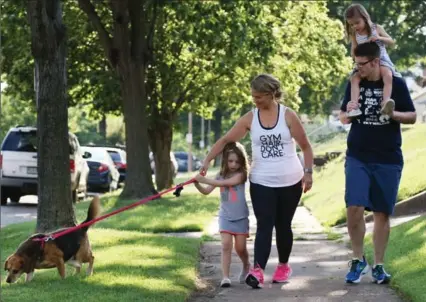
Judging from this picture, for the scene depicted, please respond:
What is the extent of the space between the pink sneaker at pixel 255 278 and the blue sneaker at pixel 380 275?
3.16ft

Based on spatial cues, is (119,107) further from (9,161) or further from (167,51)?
(9,161)

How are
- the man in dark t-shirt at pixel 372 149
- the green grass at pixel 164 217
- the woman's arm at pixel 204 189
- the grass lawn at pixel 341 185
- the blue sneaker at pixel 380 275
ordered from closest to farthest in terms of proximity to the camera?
1. the man in dark t-shirt at pixel 372 149
2. the blue sneaker at pixel 380 275
3. the woman's arm at pixel 204 189
4. the grass lawn at pixel 341 185
5. the green grass at pixel 164 217

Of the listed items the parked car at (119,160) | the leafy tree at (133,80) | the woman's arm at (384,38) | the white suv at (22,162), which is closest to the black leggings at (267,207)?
the woman's arm at (384,38)

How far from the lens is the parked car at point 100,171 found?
105ft

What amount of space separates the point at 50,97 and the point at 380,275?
15.9ft

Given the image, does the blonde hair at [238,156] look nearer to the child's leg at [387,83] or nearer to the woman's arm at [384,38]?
the child's leg at [387,83]

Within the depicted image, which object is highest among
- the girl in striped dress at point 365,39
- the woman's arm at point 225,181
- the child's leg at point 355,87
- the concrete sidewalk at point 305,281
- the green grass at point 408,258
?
the girl in striped dress at point 365,39

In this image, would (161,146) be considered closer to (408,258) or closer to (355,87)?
(408,258)

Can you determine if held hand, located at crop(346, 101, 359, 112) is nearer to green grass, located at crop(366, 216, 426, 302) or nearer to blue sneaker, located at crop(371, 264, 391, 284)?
blue sneaker, located at crop(371, 264, 391, 284)

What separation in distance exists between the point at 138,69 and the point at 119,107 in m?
5.70

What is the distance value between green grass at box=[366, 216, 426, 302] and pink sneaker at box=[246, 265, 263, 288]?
1109mm

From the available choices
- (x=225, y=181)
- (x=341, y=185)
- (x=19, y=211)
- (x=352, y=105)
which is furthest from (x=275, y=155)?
(x=19, y=211)

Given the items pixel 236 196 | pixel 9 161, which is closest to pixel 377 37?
pixel 236 196

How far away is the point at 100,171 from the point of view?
105 feet
